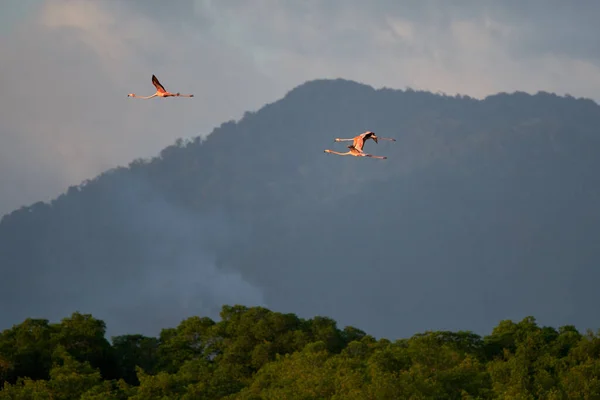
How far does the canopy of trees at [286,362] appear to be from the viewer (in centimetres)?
6931

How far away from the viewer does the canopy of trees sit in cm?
6931

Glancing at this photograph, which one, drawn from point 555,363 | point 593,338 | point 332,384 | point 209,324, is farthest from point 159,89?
point 209,324

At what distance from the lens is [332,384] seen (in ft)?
233

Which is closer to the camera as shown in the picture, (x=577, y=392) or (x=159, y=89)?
(x=159, y=89)

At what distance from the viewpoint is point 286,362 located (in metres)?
82.0

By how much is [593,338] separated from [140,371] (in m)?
35.4

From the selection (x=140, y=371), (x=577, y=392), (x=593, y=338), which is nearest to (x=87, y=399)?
(x=140, y=371)

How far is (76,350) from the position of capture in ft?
303

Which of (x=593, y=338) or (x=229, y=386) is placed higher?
(x=593, y=338)

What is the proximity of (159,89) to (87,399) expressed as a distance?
33823mm

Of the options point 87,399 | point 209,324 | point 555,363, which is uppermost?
point 209,324

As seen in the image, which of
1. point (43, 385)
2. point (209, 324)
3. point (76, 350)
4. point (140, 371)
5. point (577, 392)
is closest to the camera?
point (577, 392)

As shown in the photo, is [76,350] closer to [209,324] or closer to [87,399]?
[209,324]

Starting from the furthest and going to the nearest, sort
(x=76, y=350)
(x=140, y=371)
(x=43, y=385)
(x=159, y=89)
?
(x=76, y=350)
(x=140, y=371)
(x=43, y=385)
(x=159, y=89)
